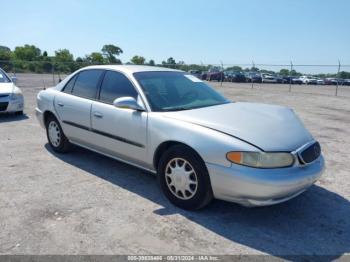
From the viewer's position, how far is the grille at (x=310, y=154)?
337 cm

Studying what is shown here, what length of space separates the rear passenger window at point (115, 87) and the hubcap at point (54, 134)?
131 cm

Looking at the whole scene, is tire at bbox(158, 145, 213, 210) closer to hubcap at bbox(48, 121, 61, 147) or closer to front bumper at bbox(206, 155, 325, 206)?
front bumper at bbox(206, 155, 325, 206)

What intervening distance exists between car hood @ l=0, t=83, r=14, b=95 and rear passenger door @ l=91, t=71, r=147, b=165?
16.7 ft

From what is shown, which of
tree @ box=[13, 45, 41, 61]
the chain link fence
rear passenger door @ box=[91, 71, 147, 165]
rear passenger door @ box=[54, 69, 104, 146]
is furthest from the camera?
tree @ box=[13, 45, 41, 61]

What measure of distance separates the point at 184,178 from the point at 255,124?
0.93 metres

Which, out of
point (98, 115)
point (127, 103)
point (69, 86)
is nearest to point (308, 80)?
point (69, 86)

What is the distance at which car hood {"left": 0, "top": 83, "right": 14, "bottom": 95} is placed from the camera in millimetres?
8564

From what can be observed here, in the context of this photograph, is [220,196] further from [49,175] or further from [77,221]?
[49,175]

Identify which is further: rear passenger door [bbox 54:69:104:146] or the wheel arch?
rear passenger door [bbox 54:69:104:146]

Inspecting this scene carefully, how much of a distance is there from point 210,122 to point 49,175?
2.44 metres

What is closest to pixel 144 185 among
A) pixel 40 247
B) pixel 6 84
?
pixel 40 247

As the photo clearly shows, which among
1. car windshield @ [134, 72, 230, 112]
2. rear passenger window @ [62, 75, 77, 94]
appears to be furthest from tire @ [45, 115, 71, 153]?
car windshield @ [134, 72, 230, 112]

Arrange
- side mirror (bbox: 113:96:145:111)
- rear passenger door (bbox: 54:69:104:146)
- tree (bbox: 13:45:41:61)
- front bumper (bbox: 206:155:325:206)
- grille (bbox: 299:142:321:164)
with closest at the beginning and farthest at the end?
1. front bumper (bbox: 206:155:325:206)
2. grille (bbox: 299:142:321:164)
3. side mirror (bbox: 113:96:145:111)
4. rear passenger door (bbox: 54:69:104:146)
5. tree (bbox: 13:45:41:61)

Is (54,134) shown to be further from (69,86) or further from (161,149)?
(161,149)
